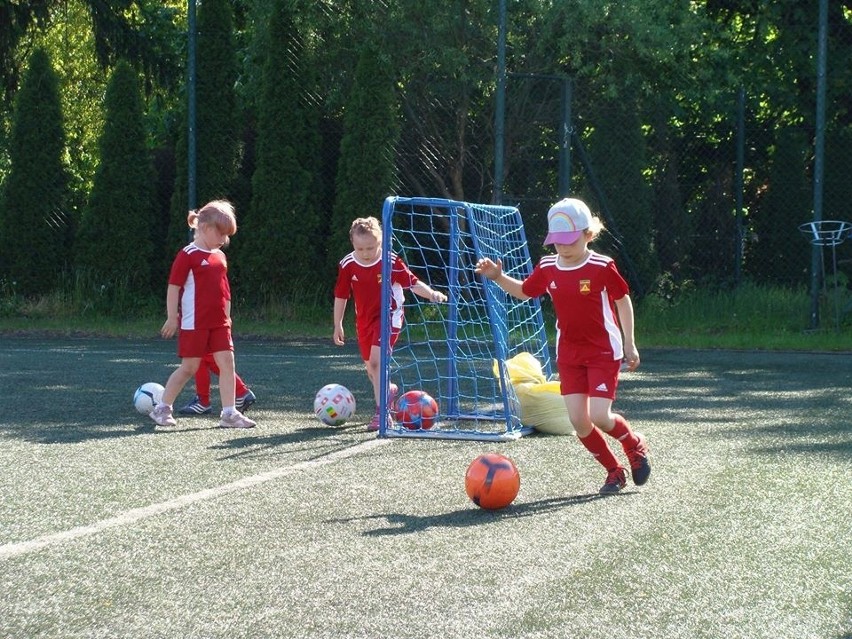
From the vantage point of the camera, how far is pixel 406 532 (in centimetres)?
537

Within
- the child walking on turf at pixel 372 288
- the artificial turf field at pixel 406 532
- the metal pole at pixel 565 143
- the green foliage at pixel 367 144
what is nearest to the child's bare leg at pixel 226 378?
the artificial turf field at pixel 406 532

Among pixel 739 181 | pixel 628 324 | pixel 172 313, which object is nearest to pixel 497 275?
pixel 628 324

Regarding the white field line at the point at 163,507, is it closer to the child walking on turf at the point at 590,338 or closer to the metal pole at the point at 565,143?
the child walking on turf at the point at 590,338

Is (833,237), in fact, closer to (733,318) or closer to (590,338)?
(733,318)

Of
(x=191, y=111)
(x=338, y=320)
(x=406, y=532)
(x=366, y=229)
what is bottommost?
(x=406, y=532)

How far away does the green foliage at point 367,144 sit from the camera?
18062 mm

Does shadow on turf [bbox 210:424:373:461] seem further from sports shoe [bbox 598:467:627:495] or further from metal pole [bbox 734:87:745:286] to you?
metal pole [bbox 734:87:745:286]

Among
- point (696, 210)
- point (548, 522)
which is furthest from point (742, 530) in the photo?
point (696, 210)

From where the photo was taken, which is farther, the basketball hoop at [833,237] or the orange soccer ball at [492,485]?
the basketball hoop at [833,237]

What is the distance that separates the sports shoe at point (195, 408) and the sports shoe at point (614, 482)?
155 inches

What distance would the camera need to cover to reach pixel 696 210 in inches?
730

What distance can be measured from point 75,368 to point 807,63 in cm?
1109

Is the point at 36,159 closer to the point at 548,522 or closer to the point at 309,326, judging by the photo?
the point at 309,326

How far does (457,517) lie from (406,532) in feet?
1.36
